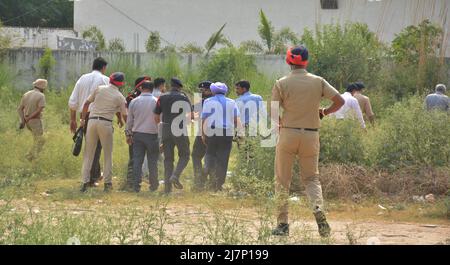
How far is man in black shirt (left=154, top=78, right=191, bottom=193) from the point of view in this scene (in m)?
12.1

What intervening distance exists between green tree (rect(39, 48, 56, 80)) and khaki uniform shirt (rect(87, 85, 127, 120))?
14.9 metres

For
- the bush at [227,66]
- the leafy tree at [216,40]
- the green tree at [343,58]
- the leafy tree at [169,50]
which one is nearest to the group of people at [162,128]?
the green tree at [343,58]

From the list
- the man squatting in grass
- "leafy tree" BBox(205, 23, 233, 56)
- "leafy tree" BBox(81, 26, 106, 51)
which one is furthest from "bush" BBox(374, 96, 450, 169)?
"leafy tree" BBox(81, 26, 106, 51)

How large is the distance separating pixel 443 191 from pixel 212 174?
345 centimetres

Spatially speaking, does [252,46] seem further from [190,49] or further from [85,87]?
[85,87]

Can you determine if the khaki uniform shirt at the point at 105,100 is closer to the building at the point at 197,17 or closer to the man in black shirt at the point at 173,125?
the man in black shirt at the point at 173,125

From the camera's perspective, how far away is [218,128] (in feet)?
40.1

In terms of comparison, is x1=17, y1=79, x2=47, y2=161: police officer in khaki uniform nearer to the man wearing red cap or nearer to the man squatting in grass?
the man squatting in grass

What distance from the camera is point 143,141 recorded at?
12.2 meters

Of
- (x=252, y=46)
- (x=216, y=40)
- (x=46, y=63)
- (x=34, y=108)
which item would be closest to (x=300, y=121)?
(x=34, y=108)

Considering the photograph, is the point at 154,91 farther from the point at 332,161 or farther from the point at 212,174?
the point at 332,161

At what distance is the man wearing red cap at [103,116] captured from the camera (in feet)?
38.6

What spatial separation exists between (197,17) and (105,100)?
23157mm
